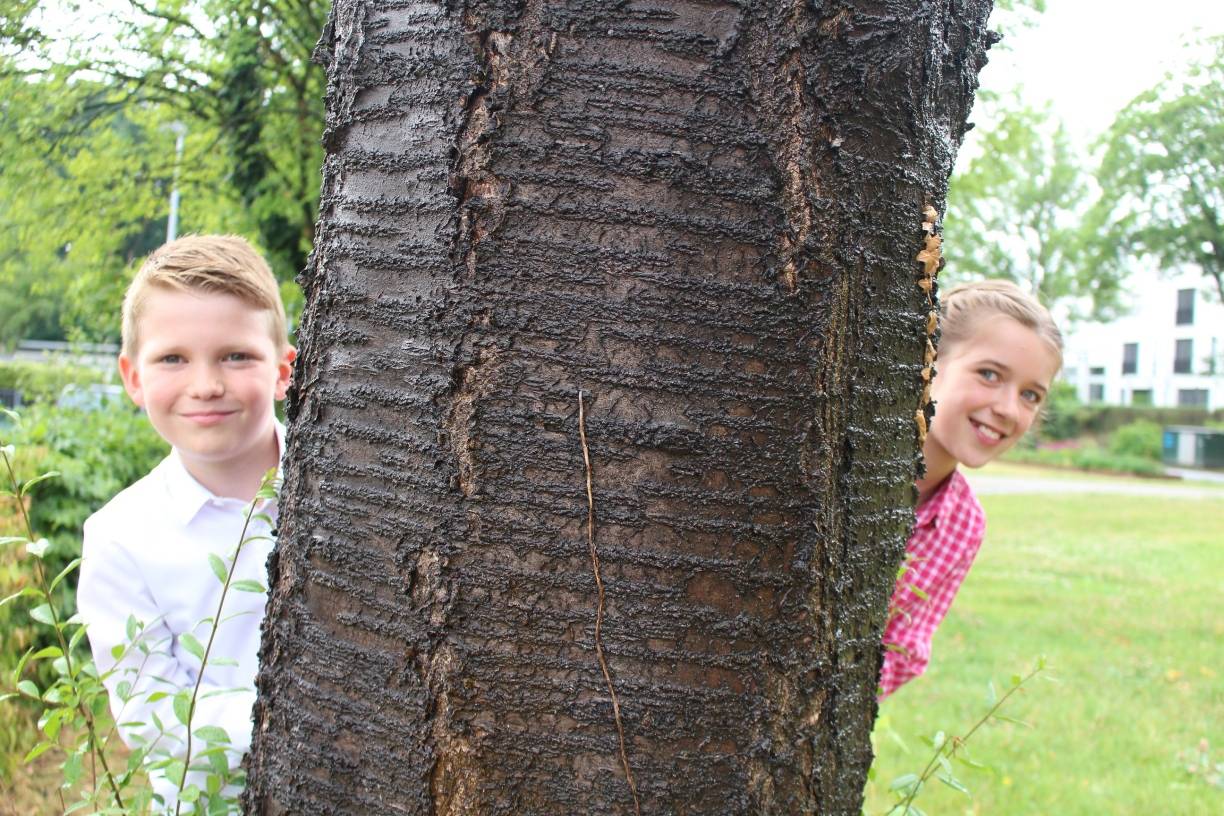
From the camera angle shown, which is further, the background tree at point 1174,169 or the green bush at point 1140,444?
the green bush at point 1140,444

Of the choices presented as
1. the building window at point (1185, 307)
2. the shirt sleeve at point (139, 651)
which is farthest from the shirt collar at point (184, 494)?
the building window at point (1185, 307)

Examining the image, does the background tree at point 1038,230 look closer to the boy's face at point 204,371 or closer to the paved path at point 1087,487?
the paved path at point 1087,487

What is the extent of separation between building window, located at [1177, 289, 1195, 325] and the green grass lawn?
33.6m

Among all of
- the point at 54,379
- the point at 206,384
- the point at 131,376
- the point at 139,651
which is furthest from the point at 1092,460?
the point at 139,651

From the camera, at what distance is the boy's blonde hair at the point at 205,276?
2357mm

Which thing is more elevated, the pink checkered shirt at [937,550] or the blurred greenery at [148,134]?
the blurred greenery at [148,134]

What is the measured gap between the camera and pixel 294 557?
1.33m

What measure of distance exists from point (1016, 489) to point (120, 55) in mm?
20689

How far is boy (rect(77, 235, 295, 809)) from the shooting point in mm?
2141

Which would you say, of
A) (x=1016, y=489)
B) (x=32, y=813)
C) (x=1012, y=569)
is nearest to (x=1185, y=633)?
(x=1012, y=569)

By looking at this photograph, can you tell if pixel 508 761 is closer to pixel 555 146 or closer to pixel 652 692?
pixel 652 692

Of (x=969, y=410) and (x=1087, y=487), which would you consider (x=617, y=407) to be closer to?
(x=969, y=410)

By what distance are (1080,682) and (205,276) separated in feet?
22.4

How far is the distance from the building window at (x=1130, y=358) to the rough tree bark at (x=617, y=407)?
55.3 metres
